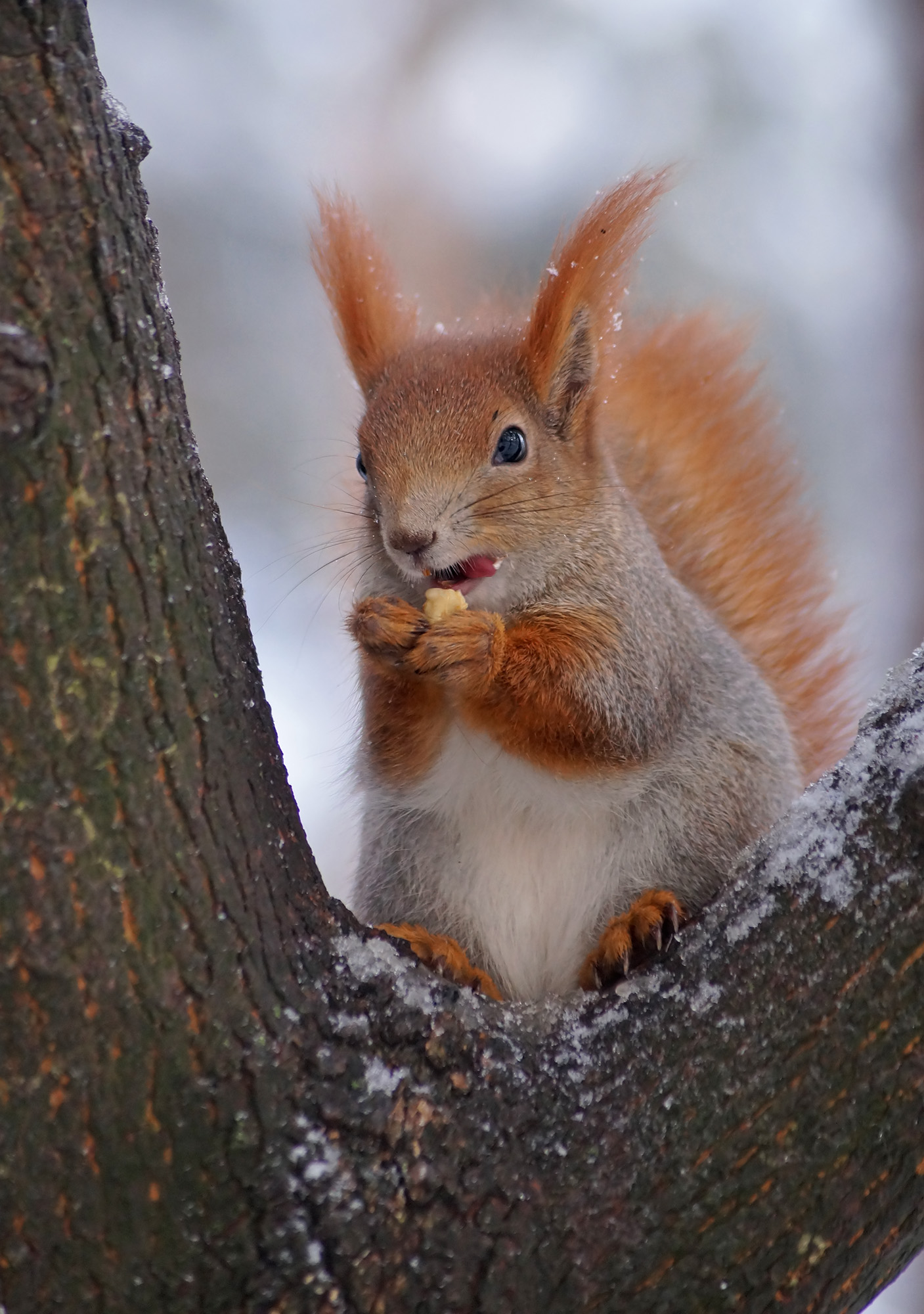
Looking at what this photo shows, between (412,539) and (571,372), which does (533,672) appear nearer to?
(412,539)

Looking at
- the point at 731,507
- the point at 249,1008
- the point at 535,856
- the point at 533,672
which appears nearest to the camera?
the point at 249,1008

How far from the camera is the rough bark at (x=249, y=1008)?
0.93 meters

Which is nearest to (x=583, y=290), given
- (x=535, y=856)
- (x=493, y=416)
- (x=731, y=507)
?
(x=493, y=416)

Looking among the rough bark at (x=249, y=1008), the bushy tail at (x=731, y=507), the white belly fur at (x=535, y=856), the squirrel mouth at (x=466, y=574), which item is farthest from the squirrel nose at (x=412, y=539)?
the bushy tail at (x=731, y=507)

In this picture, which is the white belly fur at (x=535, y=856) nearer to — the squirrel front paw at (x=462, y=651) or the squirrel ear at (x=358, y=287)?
the squirrel front paw at (x=462, y=651)

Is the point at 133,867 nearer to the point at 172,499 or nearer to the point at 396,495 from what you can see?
the point at 172,499

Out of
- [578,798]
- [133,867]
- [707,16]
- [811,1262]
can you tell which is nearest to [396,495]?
[578,798]

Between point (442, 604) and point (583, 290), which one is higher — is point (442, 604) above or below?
below

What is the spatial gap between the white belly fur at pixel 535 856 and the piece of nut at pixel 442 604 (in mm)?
169

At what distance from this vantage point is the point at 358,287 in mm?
1873

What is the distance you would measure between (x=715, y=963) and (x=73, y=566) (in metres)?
0.69

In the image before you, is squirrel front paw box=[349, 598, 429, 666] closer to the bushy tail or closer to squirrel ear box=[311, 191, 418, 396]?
squirrel ear box=[311, 191, 418, 396]

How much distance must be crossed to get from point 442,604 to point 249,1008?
62 centimetres

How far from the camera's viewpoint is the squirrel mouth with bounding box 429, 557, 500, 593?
162cm
